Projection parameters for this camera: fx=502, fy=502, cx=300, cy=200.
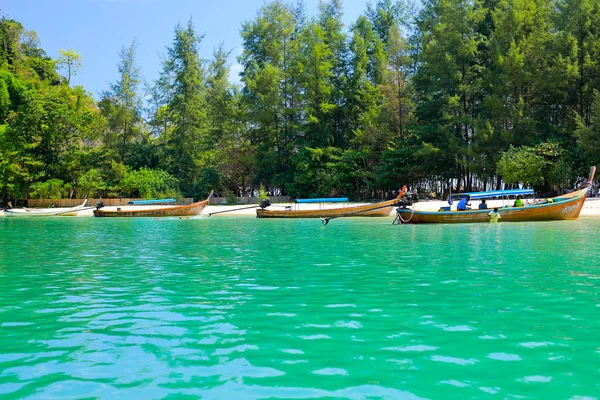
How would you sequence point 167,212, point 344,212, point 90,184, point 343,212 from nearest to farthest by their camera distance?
point 344,212, point 343,212, point 167,212, point 90,184

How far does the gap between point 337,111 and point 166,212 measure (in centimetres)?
2092

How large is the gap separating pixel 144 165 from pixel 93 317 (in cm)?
5192

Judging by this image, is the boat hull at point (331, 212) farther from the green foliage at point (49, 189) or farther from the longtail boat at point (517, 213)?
the green foliage at point (49, 189)

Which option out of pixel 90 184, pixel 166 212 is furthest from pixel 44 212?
pixel 166 212

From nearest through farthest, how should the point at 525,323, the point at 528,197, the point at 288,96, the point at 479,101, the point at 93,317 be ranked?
the point at 525,323, the point at 93,317, the point at 528,197, the point at 479,101, the point at 288,96

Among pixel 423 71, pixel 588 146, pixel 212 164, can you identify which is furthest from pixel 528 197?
pixel 212 164

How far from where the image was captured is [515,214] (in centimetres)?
2597

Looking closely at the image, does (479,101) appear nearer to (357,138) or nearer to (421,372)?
(357,138)

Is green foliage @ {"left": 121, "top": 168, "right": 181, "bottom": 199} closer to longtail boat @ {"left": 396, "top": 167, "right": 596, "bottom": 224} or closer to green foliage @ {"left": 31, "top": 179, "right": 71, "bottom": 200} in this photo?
green foliage @ {"left": 31, "top": 179, "right": 71, "bottom": 200}

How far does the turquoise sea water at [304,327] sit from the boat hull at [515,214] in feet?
40.4

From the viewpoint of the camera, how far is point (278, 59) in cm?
5338

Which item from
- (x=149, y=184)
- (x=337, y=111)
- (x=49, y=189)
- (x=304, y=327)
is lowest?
(x=304, y=327)

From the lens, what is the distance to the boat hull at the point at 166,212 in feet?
127

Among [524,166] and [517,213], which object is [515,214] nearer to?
[517,213]
